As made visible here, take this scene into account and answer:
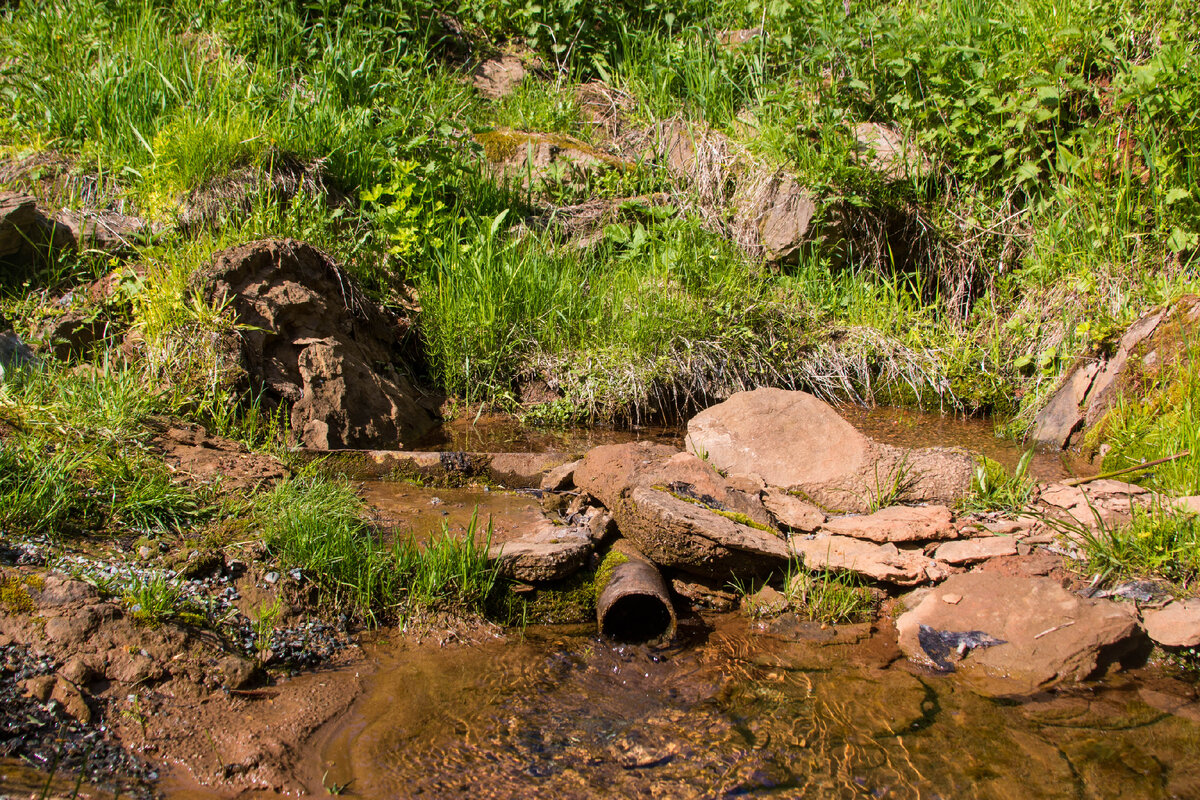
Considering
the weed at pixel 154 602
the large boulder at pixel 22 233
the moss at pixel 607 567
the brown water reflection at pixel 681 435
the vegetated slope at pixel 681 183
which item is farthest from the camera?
the vegetated slope at pixel 681 183

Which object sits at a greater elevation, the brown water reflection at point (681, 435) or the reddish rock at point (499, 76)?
the reddish rock at point (499, 76)

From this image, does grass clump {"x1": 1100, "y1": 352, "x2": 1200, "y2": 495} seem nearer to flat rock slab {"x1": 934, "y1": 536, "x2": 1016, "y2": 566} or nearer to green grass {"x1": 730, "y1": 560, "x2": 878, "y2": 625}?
flat rock slab {"x1": 934, "y1": 536, "x2": 1016, "y2": 566}

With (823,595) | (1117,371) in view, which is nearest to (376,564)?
(823,595)

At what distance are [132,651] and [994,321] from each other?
6.11m

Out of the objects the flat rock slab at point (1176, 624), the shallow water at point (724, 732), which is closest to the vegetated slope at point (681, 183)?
the flat rock slab at point (1176, 624)

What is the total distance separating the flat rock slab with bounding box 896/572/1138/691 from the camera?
3002mm

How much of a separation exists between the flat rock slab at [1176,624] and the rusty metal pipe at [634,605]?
6.05 ft

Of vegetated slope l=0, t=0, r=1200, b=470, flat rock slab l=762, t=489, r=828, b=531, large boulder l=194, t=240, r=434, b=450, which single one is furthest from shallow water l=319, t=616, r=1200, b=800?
vegetated slope l=0, t=0, r=1200, b=470

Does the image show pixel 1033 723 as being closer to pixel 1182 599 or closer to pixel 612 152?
pixel 1182 599

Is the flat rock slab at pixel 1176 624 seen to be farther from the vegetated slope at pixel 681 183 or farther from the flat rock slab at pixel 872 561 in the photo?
the vegetated slope at pixel 681 183

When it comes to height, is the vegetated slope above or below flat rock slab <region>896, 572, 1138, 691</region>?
above

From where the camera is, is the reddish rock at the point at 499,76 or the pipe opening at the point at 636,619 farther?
the reddish rock at the point at 499,76

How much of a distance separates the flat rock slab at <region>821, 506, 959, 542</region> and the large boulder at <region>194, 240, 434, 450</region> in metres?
2.69

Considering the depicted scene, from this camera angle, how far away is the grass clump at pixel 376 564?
3.17 m
